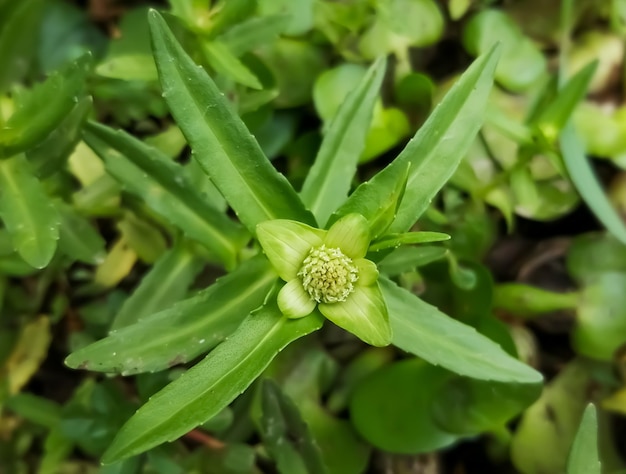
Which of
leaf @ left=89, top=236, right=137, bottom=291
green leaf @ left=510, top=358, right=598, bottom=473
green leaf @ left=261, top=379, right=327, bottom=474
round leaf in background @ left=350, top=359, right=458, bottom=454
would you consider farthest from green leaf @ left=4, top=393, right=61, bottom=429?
green leaf @ left=510, top=358, right=598, bottom=473

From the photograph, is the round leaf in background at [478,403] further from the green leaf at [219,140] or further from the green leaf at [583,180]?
the green leaf at [219,140]

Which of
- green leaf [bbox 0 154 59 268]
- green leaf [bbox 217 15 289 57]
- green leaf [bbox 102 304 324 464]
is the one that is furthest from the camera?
green leaf [bbox 217 15 289 57]

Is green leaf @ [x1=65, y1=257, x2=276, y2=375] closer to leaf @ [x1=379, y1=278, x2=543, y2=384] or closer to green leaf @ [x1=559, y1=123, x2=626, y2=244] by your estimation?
leaf @ [x1=379, y1=278, x2=543, y2=384]

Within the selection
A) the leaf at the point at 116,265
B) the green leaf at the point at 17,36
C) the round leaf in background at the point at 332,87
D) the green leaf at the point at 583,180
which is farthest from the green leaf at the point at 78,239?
the green leaf at the point at 583,180

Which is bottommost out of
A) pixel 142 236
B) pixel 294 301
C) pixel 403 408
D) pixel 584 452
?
pixel 403 408

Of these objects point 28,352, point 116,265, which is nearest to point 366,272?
point 116,265

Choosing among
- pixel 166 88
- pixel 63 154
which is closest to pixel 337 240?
pixel 166 88

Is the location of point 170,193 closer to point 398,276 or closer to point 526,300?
point 398,276
